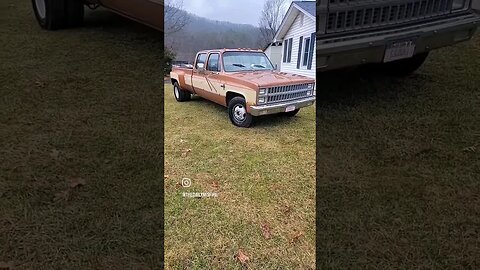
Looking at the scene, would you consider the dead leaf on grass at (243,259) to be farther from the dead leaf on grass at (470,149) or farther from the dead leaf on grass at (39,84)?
the dead leaf on grass at (39,84)

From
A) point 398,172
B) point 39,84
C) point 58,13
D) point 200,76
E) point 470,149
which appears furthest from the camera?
point 58,13

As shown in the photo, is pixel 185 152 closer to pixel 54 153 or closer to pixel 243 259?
pixel 243 259

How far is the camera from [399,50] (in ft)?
11.6

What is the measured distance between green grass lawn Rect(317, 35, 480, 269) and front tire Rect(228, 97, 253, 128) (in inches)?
36.9

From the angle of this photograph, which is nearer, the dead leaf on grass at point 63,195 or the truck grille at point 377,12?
the dead leaf on grass at point 63,195

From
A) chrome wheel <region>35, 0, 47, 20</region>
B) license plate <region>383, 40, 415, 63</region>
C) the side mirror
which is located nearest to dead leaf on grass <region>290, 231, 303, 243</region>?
license plate <region>383, 40, 415, 63</region>

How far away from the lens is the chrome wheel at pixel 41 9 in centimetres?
553

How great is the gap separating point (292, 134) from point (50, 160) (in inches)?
78.1

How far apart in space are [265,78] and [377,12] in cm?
196

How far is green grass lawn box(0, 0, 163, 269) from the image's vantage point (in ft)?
8.07

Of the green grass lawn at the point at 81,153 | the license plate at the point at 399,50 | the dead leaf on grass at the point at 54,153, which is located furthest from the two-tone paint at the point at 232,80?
the license plate at the point at 399,50

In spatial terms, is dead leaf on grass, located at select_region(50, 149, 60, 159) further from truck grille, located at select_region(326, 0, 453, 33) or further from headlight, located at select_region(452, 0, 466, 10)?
headlight, located at select_region(452, 0, 466, 10)

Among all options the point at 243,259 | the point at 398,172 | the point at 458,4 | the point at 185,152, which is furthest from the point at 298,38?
the point at 458,4

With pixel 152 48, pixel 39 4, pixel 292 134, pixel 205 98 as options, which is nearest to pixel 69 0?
pixel 39 4
